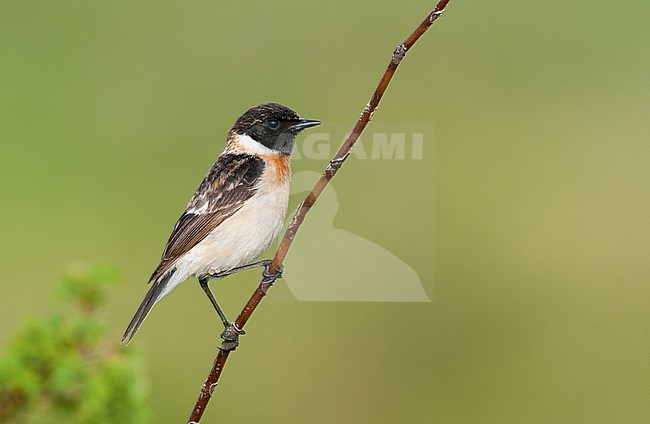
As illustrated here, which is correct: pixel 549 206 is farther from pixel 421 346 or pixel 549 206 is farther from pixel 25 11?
pixel 25 11

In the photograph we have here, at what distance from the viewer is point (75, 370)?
2.69 m

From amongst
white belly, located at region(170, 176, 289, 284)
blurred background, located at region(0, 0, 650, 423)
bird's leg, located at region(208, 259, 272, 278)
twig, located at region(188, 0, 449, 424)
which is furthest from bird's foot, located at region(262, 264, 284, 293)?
blurred background, located at region(0, 0, 650, 423)

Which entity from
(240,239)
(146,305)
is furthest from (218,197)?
(146,305)

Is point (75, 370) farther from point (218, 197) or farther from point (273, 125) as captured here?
point (273, 125)

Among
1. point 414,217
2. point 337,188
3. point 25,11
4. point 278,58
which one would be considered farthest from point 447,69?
point 25,11

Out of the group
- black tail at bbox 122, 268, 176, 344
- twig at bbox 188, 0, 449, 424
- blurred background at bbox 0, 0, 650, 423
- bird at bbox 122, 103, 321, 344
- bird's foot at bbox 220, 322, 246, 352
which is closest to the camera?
twig at bbox 188, 0, 449, 424

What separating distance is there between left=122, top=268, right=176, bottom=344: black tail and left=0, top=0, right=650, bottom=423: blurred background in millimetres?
1848

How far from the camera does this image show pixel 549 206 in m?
9.77

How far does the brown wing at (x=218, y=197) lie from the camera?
9.89ft

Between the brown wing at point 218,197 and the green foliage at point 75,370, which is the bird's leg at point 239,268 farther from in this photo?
the green foliage at point 75,370

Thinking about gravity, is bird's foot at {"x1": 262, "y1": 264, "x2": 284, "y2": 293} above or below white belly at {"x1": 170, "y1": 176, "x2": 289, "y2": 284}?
below

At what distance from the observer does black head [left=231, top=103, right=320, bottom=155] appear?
299 centimetres

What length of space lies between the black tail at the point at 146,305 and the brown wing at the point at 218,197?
3.9 inches

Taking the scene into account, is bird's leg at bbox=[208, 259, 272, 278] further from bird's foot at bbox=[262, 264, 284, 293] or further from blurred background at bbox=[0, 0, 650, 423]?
blurred background at bbox=[0, 0, 650, 423]
